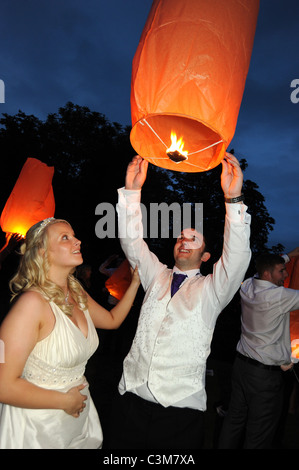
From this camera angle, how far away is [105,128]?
1827cm

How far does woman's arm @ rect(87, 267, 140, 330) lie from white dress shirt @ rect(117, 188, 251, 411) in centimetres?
25

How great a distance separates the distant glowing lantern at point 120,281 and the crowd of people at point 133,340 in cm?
454

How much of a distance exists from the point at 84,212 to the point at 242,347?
41.9ft

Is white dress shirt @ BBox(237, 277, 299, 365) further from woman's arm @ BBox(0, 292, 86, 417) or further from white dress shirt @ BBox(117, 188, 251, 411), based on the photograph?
woman's arm @ BBox(0, 292, 86, 417)

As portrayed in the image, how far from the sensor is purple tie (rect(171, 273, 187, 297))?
2.47m

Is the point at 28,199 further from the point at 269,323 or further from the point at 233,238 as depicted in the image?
the point at 269,323

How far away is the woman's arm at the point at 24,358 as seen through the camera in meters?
1.67

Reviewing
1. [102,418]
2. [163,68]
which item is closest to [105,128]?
[102,418]

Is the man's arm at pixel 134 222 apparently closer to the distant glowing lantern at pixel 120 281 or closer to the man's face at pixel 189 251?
the man's face at pixel 189 251

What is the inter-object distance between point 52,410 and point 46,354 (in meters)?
0.35

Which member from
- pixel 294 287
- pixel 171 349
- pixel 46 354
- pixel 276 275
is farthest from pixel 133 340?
pixel 294 287

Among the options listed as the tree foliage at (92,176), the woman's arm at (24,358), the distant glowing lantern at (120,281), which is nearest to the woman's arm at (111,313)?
the woman's arm at (24,358)

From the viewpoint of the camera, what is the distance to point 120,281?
23.7ft

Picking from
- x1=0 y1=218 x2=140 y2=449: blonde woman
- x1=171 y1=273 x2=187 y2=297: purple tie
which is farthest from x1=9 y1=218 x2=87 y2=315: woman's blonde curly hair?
x1=171 y1=273 x2=187 y2=297: purple tie
